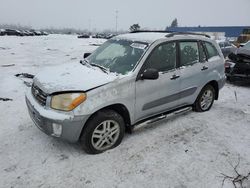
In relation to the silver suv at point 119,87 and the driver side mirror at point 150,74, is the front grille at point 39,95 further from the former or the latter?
the driver side mirror at point 150,74

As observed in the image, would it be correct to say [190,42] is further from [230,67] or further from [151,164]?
[230,67]

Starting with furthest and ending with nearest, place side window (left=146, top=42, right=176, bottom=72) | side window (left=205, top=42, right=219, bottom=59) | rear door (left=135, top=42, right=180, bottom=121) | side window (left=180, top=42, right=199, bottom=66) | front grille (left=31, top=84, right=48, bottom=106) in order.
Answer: side window (left=205, top=42, right=219, bottom=59) < side window (left=180, top=42, right=199, bottom=66) < side window (left=146, top=42, right=176, bottom=72) < rear door (left=135, top=42, right=180, bottom=121) < front grille (left=31, top=84, right=48, bottom=106)

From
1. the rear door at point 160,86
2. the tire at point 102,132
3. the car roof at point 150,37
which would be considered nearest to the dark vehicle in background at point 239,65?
the car roof at point 150,37

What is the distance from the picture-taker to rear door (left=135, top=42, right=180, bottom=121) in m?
3.76

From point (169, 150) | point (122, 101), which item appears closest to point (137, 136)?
point (169, 150)

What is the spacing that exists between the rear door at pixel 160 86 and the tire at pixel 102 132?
423 mm

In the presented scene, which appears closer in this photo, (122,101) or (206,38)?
(122,101)

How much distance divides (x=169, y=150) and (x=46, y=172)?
1.88 m

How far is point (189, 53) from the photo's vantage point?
4.57 m

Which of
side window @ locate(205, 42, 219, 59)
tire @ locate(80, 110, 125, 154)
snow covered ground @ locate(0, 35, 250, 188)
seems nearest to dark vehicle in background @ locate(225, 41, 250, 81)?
side window @ locate(205, 42, 219, 59)

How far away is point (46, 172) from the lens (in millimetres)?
3068

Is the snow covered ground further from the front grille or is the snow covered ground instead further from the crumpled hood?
the crumpled hood

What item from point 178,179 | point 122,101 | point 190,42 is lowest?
point 178,179

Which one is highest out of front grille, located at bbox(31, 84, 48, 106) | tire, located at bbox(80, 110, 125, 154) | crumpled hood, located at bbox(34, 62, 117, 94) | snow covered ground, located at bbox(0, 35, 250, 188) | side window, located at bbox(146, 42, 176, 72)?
side window, located at bbox(146, 42, 176, 72)
